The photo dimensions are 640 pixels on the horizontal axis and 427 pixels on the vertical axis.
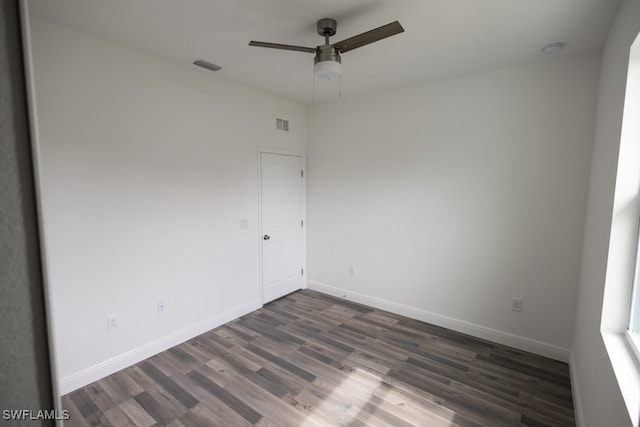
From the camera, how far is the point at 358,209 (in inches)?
155

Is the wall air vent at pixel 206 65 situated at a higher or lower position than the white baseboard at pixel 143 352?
higher

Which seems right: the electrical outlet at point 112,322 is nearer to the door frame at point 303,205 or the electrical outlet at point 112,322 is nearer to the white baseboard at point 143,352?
the white baseboard at point 143,352

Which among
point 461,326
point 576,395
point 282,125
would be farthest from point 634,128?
point 282,125

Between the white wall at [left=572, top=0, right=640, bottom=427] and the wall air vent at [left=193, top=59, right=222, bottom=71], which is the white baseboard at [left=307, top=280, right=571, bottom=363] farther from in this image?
the wall air vent at [left=193, top=59, right=222, bottom=71]

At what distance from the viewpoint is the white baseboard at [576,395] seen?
193 centimetres

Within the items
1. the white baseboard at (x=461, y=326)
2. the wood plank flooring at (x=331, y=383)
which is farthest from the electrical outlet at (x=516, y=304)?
the wood plank flooring at (x=331, y=383)

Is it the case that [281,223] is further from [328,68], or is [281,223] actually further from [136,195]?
[328,68]

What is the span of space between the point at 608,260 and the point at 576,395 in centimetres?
121

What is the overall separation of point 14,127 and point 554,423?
3.06 meters

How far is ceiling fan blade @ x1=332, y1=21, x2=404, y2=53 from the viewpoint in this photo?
5.53 ft

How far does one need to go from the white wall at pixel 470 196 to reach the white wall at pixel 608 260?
0.40m

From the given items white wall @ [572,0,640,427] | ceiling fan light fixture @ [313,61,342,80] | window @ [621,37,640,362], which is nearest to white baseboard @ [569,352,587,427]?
white wall @ [572,0,640,427]

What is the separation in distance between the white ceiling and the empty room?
0.07ft

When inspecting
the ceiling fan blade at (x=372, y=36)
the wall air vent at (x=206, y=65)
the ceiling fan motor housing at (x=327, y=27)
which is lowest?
the ceiling fan blade at (x=372, y=36)
